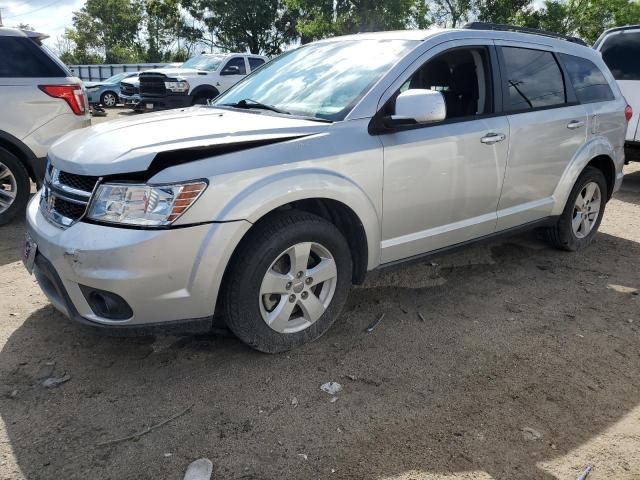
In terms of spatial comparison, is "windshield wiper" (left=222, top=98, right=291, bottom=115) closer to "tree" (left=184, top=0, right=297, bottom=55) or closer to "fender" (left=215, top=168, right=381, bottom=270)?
"fender" (left=215, top=168, right=381, bottom=270)

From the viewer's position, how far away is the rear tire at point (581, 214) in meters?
4.68

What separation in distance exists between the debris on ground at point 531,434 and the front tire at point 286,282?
1.21m

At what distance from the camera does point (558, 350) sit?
10.6 feet

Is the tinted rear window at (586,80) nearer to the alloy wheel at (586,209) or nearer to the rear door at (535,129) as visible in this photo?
the rear door at (535,129)

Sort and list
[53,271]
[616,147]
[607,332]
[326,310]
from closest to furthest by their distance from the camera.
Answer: [53,271]
[326,310]
[607,332]
[616,147]

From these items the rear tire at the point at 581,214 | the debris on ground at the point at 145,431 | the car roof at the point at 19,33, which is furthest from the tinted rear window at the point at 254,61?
the debris on ground at the point at 145,431

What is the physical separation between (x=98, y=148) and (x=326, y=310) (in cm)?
152

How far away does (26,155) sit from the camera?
5.38m

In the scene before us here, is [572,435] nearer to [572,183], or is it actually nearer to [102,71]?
[572,183]

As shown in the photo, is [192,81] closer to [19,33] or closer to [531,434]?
[19,33]

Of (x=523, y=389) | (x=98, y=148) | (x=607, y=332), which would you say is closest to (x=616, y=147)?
(x=607, y=332)

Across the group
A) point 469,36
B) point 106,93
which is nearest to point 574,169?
point 469,36

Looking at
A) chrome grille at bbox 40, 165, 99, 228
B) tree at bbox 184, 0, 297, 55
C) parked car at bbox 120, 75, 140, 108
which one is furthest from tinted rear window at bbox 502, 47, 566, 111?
tree at bbox 184, 0, 297, 55

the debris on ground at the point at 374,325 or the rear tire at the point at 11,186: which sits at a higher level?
the rear tire at the point at 11,186
